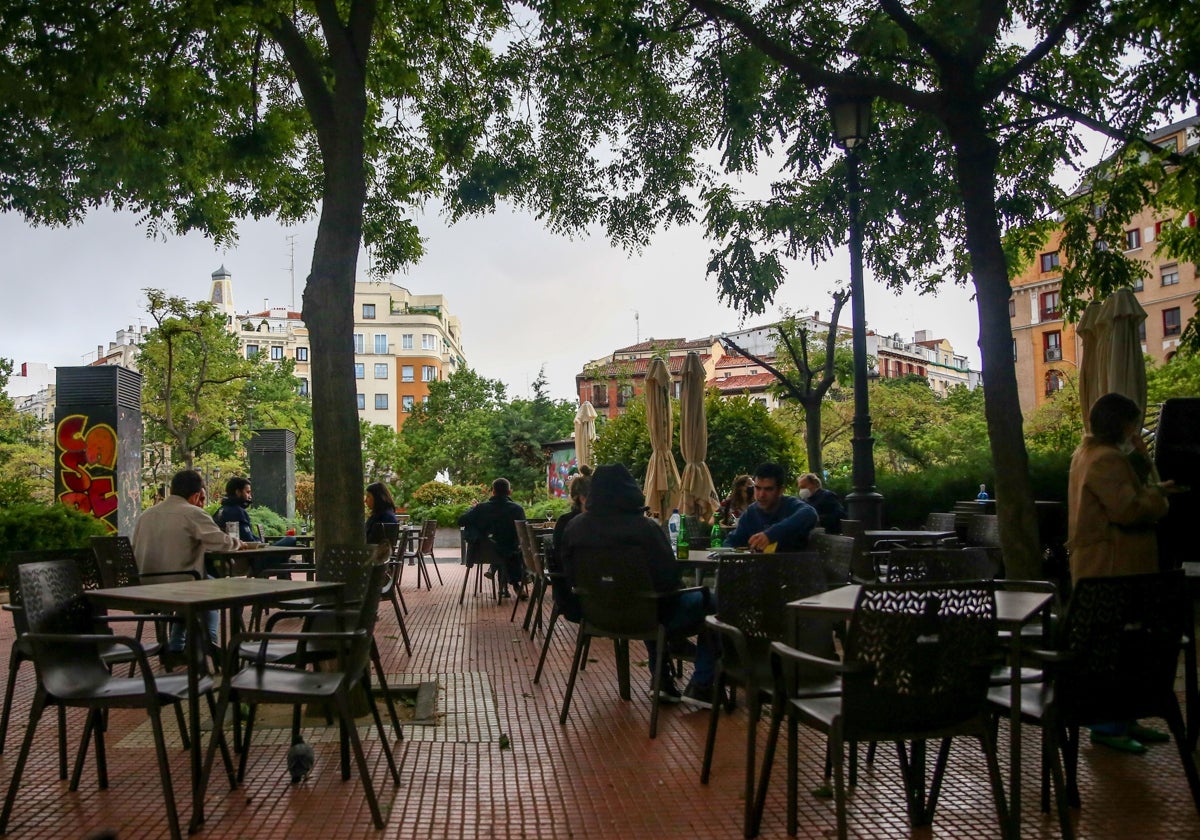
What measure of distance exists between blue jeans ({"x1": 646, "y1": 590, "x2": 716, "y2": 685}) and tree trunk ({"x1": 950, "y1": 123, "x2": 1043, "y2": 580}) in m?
2.15

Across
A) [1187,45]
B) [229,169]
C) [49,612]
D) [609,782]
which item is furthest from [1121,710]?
[229,169]

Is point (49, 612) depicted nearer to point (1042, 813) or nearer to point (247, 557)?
point (1042, 813)

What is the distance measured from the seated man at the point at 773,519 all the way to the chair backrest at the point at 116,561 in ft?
14.9

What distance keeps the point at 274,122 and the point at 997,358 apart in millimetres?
6818

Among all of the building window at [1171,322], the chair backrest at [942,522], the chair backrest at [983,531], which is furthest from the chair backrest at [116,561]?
the building window at [1171,322]

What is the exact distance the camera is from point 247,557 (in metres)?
9.99

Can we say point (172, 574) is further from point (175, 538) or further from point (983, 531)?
point (983, 531)

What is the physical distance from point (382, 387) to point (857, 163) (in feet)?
328

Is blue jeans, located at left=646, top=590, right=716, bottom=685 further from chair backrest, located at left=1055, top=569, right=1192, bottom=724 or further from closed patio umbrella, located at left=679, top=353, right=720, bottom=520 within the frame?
closed patio umbrella, located at left=679, top=353, right=720, bottom=520

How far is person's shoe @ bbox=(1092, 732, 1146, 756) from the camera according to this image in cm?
527

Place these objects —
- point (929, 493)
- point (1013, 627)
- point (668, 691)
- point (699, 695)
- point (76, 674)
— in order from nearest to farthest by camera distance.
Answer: point (1013, 627) → point (76, 674) → point (699, 695) → point (668, 691) → point (929, 493)

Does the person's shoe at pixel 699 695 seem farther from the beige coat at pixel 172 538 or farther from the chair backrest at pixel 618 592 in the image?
the beige coat at pixel 172 538

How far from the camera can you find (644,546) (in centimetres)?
641

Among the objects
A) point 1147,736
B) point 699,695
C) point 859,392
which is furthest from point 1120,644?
point 859,392
